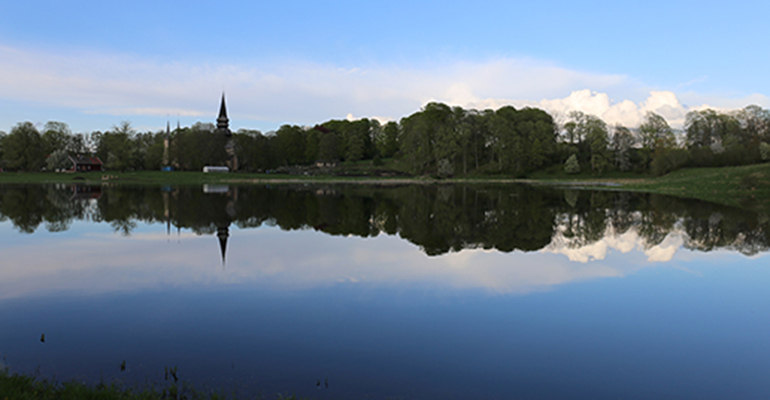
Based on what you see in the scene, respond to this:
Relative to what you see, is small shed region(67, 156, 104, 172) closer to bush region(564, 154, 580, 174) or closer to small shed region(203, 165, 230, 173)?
small shed region(203, 165, 230, 173)

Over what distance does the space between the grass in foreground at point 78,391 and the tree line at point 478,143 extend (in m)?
93.9

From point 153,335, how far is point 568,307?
24.9 ft

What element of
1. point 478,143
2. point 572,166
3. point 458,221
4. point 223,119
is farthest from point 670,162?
point 223,119

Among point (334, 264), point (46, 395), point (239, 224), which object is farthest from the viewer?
point (239, 224)

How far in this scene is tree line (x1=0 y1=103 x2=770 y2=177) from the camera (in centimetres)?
9538

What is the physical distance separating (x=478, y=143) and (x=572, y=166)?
21672 mm

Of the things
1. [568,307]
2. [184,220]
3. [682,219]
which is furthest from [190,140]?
[568,307]

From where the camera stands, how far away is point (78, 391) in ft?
16.9

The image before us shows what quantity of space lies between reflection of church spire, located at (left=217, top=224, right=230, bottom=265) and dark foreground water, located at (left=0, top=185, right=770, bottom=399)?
162 millimetres

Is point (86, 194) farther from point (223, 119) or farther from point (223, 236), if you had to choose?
point (223, 119)

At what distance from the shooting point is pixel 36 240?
16.5 m

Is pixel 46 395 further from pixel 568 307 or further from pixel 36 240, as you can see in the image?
pixel 36 240

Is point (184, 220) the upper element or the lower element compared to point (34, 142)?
lower

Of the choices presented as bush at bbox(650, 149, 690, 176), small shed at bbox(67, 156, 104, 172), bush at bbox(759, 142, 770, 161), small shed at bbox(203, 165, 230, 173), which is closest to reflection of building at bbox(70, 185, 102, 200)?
small shed at bbox(203, 165, 230, 173)
